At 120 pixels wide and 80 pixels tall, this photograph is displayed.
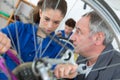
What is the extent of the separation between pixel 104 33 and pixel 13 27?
318 millimetres

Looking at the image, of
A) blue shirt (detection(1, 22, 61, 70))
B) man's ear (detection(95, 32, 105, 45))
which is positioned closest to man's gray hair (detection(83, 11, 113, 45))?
man's ear (detection(95, 32, 105, 45))

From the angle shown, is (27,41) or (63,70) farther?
(27,41)

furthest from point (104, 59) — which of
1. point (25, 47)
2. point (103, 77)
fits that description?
point (25, 47)

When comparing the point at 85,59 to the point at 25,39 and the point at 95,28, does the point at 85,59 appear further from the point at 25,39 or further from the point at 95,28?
the point at 25,39

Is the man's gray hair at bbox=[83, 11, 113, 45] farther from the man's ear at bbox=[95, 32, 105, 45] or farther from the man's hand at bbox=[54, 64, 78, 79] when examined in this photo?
the man's hand at bbox=[54, 64, 78, 79]

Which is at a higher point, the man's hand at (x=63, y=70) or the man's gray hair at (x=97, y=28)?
the man's gray hair at (x=97, y=28)

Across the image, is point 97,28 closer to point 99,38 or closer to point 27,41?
point 99,38

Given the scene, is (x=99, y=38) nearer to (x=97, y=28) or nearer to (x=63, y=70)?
(x=97, y=28)

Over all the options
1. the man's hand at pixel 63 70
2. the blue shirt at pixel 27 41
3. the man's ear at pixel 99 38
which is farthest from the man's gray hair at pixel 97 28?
the man's hand at pixel 63 70

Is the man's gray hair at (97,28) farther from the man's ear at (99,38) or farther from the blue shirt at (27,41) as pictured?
the blue shirt at (27,41)

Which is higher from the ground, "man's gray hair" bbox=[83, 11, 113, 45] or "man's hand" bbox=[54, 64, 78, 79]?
"man's gray hair" bbox=[83, 11, 113, 45]

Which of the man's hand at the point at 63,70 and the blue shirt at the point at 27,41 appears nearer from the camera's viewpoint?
the man's hand at the point at 63,70

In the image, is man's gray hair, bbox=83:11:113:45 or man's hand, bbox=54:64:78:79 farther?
man's gray hair, bbox=83:11:113:45

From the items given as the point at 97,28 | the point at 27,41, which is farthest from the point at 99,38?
the point at 27,41
